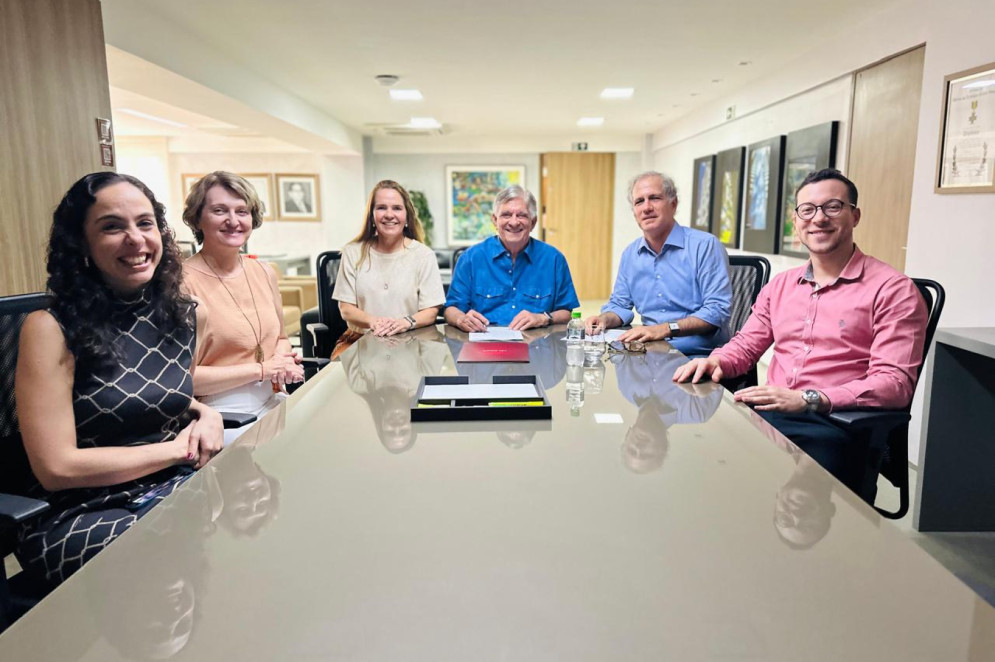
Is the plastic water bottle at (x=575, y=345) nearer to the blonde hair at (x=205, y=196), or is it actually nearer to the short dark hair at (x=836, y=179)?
the short dark hair at (x=836, y=179)

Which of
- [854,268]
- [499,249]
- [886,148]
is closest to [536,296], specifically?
[499,249]

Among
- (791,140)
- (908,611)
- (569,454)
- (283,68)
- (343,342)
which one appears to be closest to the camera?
(908,611)

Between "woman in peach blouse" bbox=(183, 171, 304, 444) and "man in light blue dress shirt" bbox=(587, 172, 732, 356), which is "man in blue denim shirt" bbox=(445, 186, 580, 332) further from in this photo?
"woman in peach blouse" bbox=(183, 171, 304, 444)

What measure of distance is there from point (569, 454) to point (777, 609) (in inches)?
20.9

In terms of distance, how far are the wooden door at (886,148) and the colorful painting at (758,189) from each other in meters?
1.20

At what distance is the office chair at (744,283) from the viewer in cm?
287

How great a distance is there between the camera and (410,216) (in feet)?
10.0

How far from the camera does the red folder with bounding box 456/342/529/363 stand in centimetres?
210

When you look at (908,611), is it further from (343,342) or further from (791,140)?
(791,140)

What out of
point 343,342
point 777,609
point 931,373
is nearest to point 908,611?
point 777,609

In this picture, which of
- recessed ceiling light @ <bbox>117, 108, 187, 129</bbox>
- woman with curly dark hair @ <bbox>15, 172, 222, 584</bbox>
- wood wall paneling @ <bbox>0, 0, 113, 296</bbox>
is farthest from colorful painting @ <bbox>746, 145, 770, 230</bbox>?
recessed ceiling light @ <bbox>117, 108, 187, 129</bbox>

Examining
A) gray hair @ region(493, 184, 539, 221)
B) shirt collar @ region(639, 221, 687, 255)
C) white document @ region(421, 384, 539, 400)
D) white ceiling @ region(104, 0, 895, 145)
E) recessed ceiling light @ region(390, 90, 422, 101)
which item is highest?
recessed ceiling light @ region(390, 90, 422, 101)

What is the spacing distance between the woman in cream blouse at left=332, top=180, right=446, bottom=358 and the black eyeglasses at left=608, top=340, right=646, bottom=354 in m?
0.96

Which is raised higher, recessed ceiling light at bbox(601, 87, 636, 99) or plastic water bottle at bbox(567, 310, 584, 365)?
recessed ceiling light at bbox(601, 87, 636, 99)
